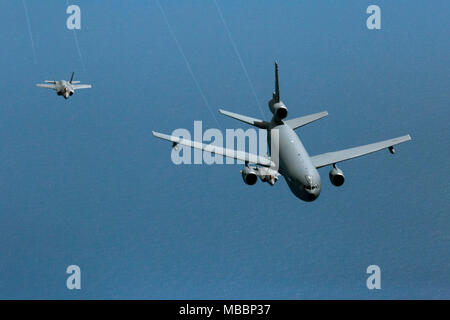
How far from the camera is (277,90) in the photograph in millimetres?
51719

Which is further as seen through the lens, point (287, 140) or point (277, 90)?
point (277, 90)

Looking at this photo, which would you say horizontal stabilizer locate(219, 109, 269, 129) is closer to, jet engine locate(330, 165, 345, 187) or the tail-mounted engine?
the tail-mounted engine

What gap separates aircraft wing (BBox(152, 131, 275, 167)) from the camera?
146 ft

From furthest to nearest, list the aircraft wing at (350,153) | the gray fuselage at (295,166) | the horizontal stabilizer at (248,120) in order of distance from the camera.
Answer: the horizontal stabilizer at (248,120) → the aircraft wing at (350,153) → the gray fuselage at (295,166)

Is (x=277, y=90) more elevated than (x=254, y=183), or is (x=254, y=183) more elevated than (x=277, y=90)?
(x=277, y=90)

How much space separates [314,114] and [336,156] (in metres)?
5.87

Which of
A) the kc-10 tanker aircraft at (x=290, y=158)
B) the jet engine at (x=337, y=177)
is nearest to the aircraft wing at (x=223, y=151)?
the kc-10 tanker aircraft at (x=290, y=158)

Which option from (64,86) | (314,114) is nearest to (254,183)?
(314,114)

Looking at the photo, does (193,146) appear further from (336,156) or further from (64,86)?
(64,86)

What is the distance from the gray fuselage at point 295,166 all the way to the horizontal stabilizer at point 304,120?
0.93m

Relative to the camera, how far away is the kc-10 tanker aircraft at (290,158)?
4219 centimetres

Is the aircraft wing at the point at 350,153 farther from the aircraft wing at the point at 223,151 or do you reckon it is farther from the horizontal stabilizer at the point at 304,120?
the horizontal stabilizer at the point at 304,120

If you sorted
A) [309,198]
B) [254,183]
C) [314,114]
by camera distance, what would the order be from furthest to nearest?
[314,114] < [254,183] < [309,198]

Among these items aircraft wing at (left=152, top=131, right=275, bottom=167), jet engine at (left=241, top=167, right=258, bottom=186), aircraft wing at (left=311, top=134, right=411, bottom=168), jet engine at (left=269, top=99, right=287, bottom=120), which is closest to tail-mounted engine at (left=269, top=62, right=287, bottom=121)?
jet engine at (left=269, top=99, right=287, bottom=120)
